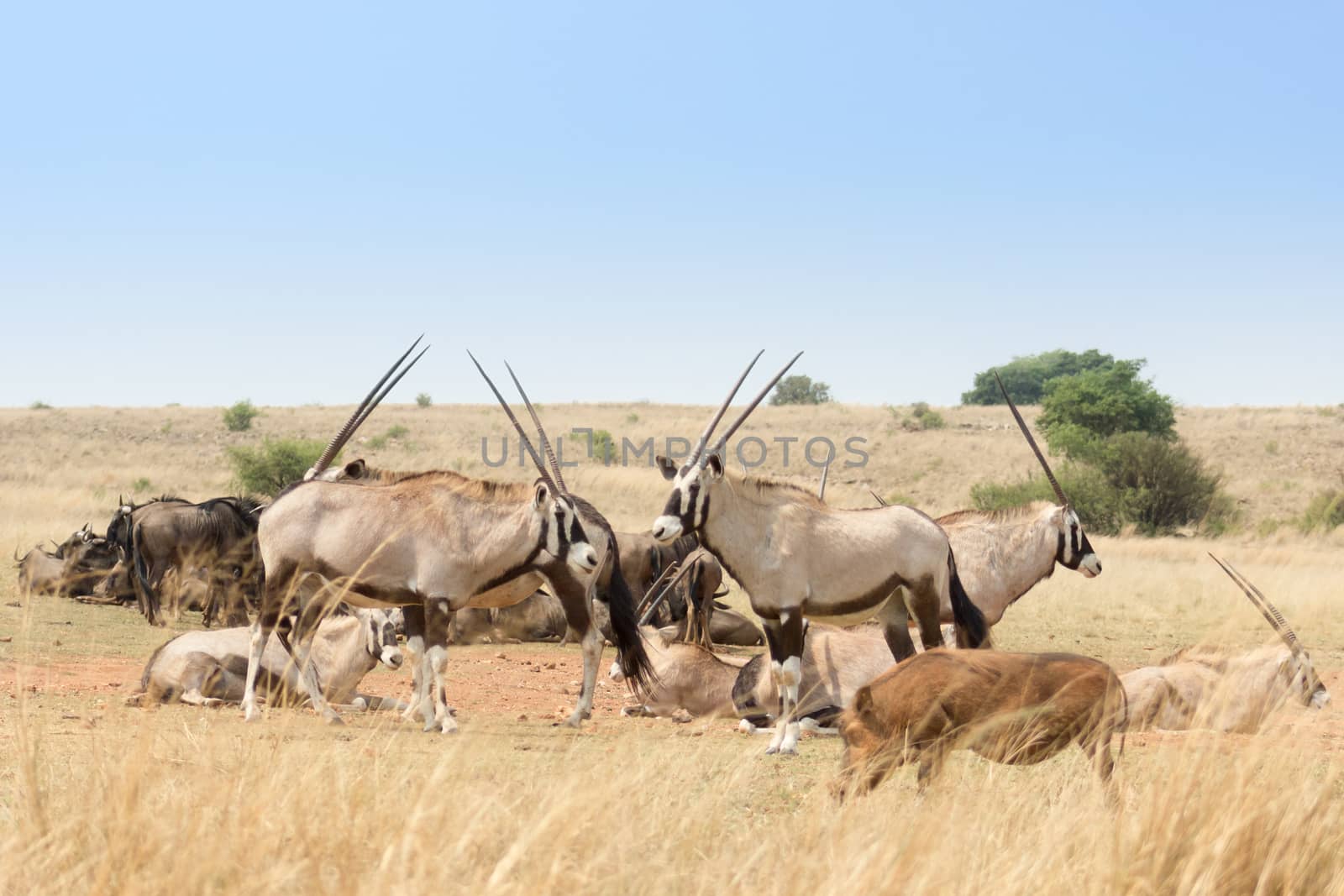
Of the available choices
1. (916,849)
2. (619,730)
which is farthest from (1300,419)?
(916,849)

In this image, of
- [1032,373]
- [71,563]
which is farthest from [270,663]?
[1032,373]

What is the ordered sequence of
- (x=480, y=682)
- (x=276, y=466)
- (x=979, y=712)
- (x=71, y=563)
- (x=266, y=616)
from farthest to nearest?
(x=276, y=466) → (x=71, y=563) → (x=480, y=682) → (x=266, y=616) → (x=979, y=712)

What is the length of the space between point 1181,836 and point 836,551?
152 inches

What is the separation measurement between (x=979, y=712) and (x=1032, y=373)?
83763 mm

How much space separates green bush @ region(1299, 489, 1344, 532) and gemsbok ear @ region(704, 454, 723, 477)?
2889cm

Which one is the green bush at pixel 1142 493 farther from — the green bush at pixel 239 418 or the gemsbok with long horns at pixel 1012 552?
the green bush at pixel 239 418

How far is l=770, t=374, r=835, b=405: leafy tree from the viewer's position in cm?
8312

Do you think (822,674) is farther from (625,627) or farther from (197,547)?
(197,547)

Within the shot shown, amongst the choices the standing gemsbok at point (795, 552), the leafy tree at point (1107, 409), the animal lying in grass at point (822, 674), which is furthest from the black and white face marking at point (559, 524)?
the leafy tree at point (1107, 409)

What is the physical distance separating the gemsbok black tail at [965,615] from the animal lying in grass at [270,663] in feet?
12.5

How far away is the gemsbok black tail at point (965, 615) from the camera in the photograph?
8.82 meters

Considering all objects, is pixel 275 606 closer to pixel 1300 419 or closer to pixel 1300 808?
pixel 1300 808

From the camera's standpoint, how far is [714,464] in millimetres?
8125

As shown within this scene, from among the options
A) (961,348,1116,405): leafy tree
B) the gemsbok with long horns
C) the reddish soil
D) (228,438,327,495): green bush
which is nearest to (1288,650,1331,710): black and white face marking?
the gemsbok with long horns
